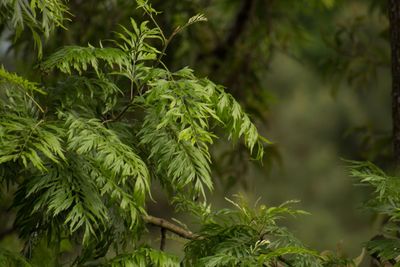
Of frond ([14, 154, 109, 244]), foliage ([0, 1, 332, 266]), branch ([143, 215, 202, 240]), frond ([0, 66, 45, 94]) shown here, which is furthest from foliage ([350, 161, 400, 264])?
frond ([0, 66, 45, 94])

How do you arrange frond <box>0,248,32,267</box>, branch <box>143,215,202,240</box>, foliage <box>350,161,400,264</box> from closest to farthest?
frond <box>0,248,32,267</box> → foliage <box>350,161,400,264</box> → branch <box>143,215,202,240</box>

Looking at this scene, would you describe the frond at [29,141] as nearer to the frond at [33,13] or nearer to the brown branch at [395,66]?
the frond at [33,13]

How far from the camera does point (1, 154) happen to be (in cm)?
154

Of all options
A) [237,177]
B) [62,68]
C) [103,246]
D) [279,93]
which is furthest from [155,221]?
[279,93]

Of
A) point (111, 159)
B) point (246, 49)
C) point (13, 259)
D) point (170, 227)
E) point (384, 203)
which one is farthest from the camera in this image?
point (246, 49)

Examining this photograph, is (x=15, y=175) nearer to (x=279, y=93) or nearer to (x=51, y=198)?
(x=51, y=198)

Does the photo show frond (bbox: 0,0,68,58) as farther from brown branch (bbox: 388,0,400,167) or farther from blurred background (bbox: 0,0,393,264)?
brown branch (bbox: 388,0,400,167)

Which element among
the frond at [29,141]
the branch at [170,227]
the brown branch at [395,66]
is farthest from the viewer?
the brown branch at [395,66]

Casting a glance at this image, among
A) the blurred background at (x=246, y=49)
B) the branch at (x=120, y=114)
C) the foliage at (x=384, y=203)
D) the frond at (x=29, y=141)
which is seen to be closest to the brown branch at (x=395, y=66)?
the blurred background at (x=246, y=49)

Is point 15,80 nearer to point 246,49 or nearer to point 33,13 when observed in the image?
point 33,13

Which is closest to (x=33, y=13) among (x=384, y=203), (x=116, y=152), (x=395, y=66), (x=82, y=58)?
(x=82, y=58)

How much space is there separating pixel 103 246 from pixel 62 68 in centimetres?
41

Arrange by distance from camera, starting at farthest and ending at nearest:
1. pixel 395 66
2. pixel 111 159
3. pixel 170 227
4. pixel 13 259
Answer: pixel 395 66 → pixel 170 227 → pixel 13 259 → pixel 111 159

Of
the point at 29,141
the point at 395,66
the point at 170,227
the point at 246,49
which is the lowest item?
the point at 246,49
